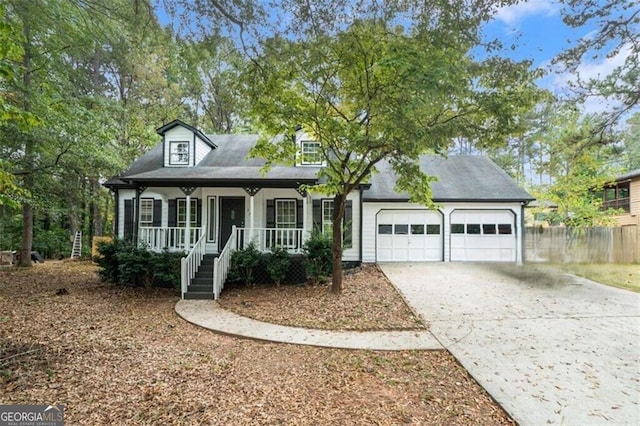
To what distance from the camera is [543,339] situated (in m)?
5.32

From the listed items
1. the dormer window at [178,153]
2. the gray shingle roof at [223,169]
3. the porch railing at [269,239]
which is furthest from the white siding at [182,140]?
the porch railing at [269,239]

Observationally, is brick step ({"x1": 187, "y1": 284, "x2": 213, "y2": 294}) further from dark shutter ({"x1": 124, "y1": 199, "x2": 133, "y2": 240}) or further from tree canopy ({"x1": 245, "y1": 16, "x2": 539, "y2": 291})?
dark shutter ({"x1": 124, "y1": 199, "x2": 133, "y2": 240})

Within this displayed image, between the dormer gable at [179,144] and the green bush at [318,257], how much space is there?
20.6 feet

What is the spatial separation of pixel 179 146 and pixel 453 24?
10.6 metres

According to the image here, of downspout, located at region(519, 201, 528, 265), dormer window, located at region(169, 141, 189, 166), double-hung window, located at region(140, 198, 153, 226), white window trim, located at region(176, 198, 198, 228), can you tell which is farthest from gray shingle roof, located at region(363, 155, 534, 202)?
double-hung window, located at region(140, 198, 153, 226)

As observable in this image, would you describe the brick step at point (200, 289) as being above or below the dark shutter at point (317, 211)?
below

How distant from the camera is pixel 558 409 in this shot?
337 cm

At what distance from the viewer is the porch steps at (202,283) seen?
27.5 feet

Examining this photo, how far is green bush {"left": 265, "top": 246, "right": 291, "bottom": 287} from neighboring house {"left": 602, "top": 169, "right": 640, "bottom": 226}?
1837 cm

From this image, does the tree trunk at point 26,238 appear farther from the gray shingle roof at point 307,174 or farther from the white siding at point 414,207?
the white siding at point 414,207

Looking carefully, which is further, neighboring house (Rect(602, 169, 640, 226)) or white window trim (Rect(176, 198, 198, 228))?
neighboring house (Rect(602, 169, 640, 226))

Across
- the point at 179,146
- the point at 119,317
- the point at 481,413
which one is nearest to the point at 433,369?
the point at 481,413

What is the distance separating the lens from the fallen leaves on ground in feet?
20.6

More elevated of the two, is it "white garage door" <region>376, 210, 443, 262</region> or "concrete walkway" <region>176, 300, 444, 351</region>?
"white garage door" <region>376, 210, 443, 262</region>
